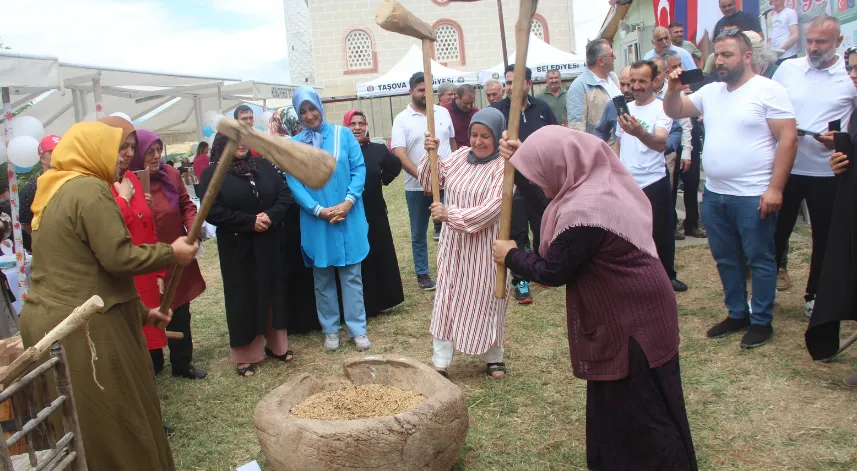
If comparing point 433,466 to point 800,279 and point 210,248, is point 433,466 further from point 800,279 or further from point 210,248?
point 210,248

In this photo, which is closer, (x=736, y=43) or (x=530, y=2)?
(x=530, y=2)

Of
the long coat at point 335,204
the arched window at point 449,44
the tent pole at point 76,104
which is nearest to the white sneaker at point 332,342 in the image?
the long coat at point 335,204

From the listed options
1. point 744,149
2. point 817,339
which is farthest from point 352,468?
point 744,149

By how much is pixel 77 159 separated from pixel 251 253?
214 centimetres

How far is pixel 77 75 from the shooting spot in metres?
9.41

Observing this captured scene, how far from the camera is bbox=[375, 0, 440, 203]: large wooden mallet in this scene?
13.0 ft

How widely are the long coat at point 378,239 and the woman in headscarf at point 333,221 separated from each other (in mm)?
710

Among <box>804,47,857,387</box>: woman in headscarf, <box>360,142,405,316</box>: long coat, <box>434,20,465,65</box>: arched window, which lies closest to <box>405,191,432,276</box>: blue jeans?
<box>360,142,405,316</box>: long coat

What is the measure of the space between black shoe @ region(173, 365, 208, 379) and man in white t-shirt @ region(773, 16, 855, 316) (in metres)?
4.48

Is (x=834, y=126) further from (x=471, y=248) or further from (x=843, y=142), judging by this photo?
(x=471, y=248)

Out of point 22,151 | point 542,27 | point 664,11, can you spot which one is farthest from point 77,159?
point 542,27

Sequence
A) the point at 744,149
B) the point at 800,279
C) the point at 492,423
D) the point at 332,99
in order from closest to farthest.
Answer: the point at 492,423 < the point at 744,149 < the point at 800,279 < the point at 332,99

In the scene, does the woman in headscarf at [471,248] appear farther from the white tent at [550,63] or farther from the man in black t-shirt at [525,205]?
the white tent at [550,63]

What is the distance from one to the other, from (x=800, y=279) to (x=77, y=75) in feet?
29.4
